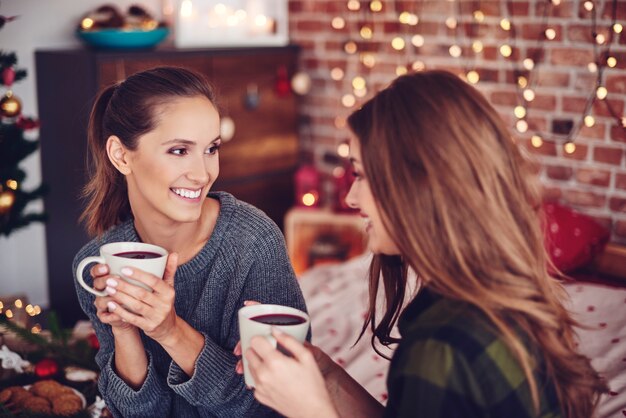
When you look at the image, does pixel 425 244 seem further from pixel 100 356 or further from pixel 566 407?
pixel 100 356

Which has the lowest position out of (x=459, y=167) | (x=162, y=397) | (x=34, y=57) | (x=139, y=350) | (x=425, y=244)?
(x=162, y=397)

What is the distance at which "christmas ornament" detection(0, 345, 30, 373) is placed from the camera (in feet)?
6.82

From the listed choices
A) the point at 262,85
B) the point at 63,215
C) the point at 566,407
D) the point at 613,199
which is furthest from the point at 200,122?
the point at 262,85

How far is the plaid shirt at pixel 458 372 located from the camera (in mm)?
984

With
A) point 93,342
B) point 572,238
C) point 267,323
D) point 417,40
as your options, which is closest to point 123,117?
point 267,323

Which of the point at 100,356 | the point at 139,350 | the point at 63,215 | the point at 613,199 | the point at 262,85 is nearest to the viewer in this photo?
the point at 139,350

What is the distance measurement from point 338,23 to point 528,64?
1.15 m

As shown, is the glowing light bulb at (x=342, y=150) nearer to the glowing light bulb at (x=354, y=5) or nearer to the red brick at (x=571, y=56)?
the glowing light bulb at (x=354, y=5)

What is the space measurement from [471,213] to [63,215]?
103 inches

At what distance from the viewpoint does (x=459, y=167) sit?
102 cm

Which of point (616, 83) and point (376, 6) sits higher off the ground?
point (376, 6)

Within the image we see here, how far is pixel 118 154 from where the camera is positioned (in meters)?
1.64

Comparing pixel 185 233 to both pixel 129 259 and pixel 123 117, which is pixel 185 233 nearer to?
pixel 123 117

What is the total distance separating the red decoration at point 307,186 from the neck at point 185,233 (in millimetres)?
2092
